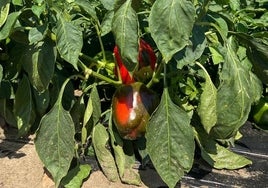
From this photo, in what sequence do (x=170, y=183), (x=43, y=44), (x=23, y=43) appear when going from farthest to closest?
(x=23, y=43), (x=43, y=44), (x=170, y=183)

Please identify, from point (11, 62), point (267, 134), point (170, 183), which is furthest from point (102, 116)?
point (267, 134)

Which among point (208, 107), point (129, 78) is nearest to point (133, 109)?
point (129, 78)

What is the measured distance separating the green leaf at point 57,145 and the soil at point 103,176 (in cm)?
14

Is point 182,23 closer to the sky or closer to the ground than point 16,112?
closer to the sky

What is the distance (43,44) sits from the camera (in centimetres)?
181

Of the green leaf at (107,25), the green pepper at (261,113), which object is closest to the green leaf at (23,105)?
the green leaf at (107,25)

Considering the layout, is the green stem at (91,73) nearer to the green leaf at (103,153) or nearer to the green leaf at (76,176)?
the green leaf at (103,153)

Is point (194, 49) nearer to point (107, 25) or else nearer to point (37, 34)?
point (107, 25)

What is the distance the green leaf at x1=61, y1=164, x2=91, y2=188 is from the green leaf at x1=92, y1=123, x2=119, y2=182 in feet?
0.19

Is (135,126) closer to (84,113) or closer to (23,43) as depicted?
(84,113)

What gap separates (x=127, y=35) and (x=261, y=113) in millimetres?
998

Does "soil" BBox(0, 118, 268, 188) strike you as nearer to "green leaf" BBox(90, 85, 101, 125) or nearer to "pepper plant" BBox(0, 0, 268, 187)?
"pepper plant" BBox(0, 0, 268, 187)

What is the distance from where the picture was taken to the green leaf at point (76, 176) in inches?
73.2

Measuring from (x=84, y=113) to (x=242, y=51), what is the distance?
2.25 ft
